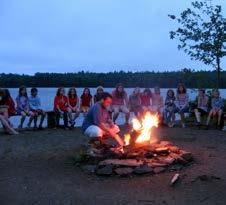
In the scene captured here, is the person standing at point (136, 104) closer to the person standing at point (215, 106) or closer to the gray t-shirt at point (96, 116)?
the person standing at point (215, 106)

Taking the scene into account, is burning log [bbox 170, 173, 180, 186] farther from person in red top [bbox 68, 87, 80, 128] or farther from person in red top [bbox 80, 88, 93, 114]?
person in red top [bbox 80, 88, 93, 114]

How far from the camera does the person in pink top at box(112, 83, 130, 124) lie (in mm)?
15406

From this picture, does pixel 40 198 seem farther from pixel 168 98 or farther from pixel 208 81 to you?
pixel 208 81

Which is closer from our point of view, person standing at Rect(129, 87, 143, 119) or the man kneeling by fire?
the man kneeling by fire

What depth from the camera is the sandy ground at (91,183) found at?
23.6ft

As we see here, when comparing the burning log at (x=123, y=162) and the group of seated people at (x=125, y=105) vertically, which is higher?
the group of seated people at (x=125, y=105)

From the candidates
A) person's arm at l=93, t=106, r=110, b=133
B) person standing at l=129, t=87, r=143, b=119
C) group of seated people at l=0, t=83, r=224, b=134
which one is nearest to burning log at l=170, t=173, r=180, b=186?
person's arm at l=93, t=106, r=110, b=133

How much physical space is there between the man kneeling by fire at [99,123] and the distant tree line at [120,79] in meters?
8.64

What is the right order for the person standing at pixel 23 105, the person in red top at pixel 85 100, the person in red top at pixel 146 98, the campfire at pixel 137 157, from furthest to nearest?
the person in red top at pixel 146 98
the person in red top at pixel 85 100
the person standing at pixel 23 105
the campfire at pixel 137 157

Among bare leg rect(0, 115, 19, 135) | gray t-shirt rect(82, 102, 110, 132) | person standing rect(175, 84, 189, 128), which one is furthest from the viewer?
person standing rect(175, 84, 189, 128)

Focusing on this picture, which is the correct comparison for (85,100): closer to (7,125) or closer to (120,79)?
(7,125)

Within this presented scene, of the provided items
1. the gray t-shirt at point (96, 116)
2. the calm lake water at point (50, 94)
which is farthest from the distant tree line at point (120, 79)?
the gray t-shirt at point (96, 116)

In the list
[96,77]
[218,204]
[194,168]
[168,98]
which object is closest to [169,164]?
[194,168]

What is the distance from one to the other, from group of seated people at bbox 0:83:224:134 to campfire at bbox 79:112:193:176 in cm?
521
